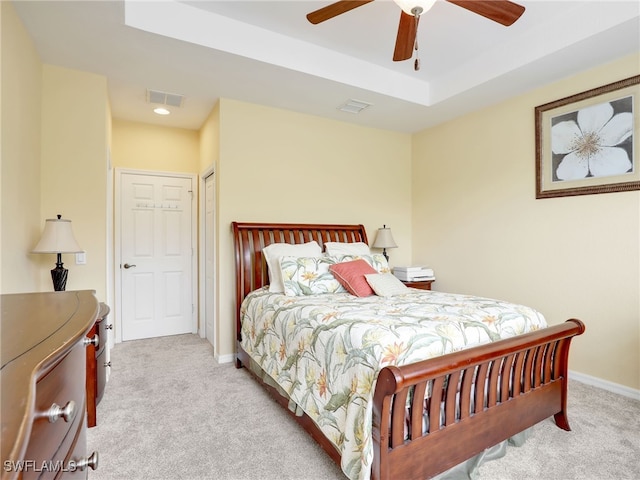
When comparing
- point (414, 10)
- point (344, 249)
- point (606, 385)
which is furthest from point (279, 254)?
point (606, 385)

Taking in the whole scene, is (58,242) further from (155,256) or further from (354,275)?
(354,275)

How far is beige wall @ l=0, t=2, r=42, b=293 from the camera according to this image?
2.00m

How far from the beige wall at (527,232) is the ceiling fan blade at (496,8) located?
4.59 feet

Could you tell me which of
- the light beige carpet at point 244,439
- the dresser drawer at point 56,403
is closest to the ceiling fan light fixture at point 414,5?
the dresser drawer at point 56,403

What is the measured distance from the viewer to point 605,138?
9.02ft

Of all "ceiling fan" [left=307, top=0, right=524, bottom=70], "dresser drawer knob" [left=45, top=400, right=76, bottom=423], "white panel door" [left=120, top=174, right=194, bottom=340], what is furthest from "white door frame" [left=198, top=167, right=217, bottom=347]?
"dresser drawer knob" [left=45, top=400, right=76, bottom=423]

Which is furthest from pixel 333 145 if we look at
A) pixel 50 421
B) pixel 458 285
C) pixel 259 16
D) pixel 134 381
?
pixel 50 421

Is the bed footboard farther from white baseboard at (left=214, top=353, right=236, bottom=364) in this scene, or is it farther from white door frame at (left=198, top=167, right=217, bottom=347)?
white door frame at (left=198, top=167, right=217, bottom=347)

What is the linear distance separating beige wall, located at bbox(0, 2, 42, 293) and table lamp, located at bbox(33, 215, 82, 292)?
124 mm

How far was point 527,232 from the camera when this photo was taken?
10.8 ft

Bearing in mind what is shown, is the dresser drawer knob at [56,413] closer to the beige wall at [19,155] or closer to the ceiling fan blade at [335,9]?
the beige wall at [19,155]

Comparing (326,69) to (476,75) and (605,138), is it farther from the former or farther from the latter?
(605,138)

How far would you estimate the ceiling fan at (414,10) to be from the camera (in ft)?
5.96

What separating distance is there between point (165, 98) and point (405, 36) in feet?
8.26
